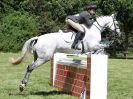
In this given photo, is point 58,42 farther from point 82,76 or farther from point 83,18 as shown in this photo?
point 82,76

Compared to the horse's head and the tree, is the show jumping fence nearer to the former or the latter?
the horse's head

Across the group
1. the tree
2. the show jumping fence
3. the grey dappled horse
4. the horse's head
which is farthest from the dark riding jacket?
the tree

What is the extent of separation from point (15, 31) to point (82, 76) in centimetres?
2816

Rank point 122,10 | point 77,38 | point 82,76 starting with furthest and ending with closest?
1. point 122,10
2. point 77,38
3. point 82,76

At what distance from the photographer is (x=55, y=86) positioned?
464 inches

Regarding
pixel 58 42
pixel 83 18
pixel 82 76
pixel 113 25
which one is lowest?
pixel 82 76

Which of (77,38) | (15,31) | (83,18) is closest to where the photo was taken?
(77,38)

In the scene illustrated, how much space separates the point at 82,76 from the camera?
31.3ft

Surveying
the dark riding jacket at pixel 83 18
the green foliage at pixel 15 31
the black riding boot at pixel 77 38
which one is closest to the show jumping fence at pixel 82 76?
the black riding boot at pixel 77 38

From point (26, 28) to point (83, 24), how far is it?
28.4 meters

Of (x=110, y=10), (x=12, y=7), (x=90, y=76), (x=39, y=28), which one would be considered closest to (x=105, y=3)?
(x=110, y=10)

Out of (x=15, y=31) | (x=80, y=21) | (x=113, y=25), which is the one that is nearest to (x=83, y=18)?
(x=80, y=21)

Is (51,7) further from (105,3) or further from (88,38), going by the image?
(88,38)

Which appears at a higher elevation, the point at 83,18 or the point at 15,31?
the point at 15,31
